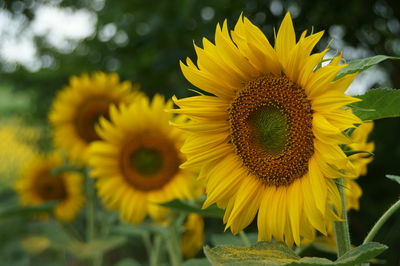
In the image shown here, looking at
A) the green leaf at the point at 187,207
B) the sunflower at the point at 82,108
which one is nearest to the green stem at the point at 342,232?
the green leaf at the point at 187,207

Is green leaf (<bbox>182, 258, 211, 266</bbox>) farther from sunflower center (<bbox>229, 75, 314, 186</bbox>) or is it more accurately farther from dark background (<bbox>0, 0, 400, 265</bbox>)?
dark background (<bbox>0, 0, 400, 265</bbox>)

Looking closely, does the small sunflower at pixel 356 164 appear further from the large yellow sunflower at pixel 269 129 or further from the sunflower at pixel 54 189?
the sunflower at pixel 54 189

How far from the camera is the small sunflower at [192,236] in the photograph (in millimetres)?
1896

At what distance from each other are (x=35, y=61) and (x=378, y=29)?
162 inches

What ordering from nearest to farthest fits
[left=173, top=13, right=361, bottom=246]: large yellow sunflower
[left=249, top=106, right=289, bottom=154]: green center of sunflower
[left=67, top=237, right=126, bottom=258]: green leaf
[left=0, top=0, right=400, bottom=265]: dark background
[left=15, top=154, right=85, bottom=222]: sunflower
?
[left=173, top=13, right=361, bottom=246]: large yellow sunflower
[left=249, top=106, right=289, bottom=154]: green center of sunflower
[left=67, top=237, right=126, bottom=258]: green leaf
[left=0, top=0, right=400, bottom=265]: dark background
[left=15, top=154, right=85, bottom=222]: sunflower

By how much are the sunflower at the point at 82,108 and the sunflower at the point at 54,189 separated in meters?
0.32

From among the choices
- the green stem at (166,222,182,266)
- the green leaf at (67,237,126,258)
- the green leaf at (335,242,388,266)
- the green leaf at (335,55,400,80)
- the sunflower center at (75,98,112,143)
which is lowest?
the green leaf at (67,237,126,258)

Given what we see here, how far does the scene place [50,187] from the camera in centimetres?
300

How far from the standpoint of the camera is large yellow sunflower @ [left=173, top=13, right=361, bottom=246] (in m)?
0.86

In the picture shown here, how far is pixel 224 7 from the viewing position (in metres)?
2.42

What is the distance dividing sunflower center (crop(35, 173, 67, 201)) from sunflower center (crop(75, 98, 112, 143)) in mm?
434

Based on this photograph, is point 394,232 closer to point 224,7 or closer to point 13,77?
point 224,7

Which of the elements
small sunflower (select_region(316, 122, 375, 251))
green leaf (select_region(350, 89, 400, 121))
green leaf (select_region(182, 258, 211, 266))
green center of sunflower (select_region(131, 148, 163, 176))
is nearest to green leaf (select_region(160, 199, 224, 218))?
green leaf (select_region(182, 258, 211, 266))

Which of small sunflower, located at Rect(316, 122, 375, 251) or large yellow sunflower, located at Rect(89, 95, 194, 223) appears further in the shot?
large yellow sunflower, located at Rect(89, 95, 194, 223)
